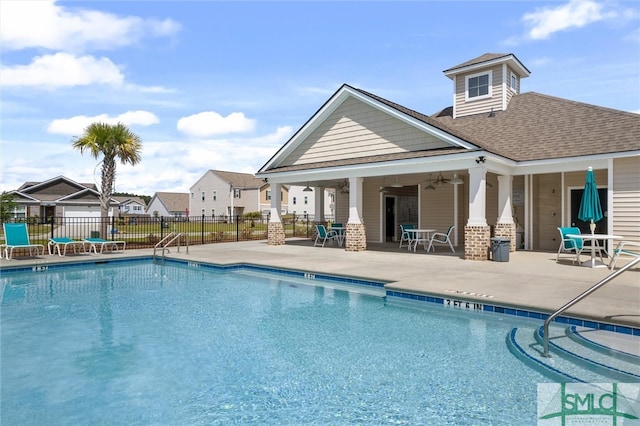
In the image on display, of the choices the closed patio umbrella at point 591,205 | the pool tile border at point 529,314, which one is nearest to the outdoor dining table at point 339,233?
the closed patio umbrella at point 591,205

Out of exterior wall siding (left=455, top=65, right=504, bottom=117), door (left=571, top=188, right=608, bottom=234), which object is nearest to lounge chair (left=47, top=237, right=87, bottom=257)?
exterior wall siding (left=455, top=65, right=504, bottom=117)

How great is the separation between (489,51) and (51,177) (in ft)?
143

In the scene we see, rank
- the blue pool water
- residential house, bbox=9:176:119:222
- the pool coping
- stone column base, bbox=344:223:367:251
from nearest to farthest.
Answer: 1. the blue pool water
2. the pool coping
3. stone column base, bbox=344:223:367:251
4. residential house, bbox=9:176:119:222

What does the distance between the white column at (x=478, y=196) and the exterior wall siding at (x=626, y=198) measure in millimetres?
4104

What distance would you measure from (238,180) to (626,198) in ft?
155

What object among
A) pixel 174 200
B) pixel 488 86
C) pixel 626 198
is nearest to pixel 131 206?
pixel 174 200

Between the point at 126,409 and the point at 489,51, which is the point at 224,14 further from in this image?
the point at 489,51

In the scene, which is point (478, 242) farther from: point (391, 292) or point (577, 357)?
point (577, 357)

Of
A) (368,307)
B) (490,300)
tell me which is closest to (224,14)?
(368,307)

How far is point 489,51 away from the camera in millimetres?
19562

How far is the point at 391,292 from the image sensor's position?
8203 millimetres

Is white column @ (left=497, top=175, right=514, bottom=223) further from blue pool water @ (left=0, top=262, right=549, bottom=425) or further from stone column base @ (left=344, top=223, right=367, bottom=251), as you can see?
blue pool water @ (left=0, top=262, right=549, bottom=425)

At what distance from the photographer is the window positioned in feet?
59.8

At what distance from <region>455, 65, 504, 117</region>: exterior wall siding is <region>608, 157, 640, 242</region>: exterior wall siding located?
6.57 m
